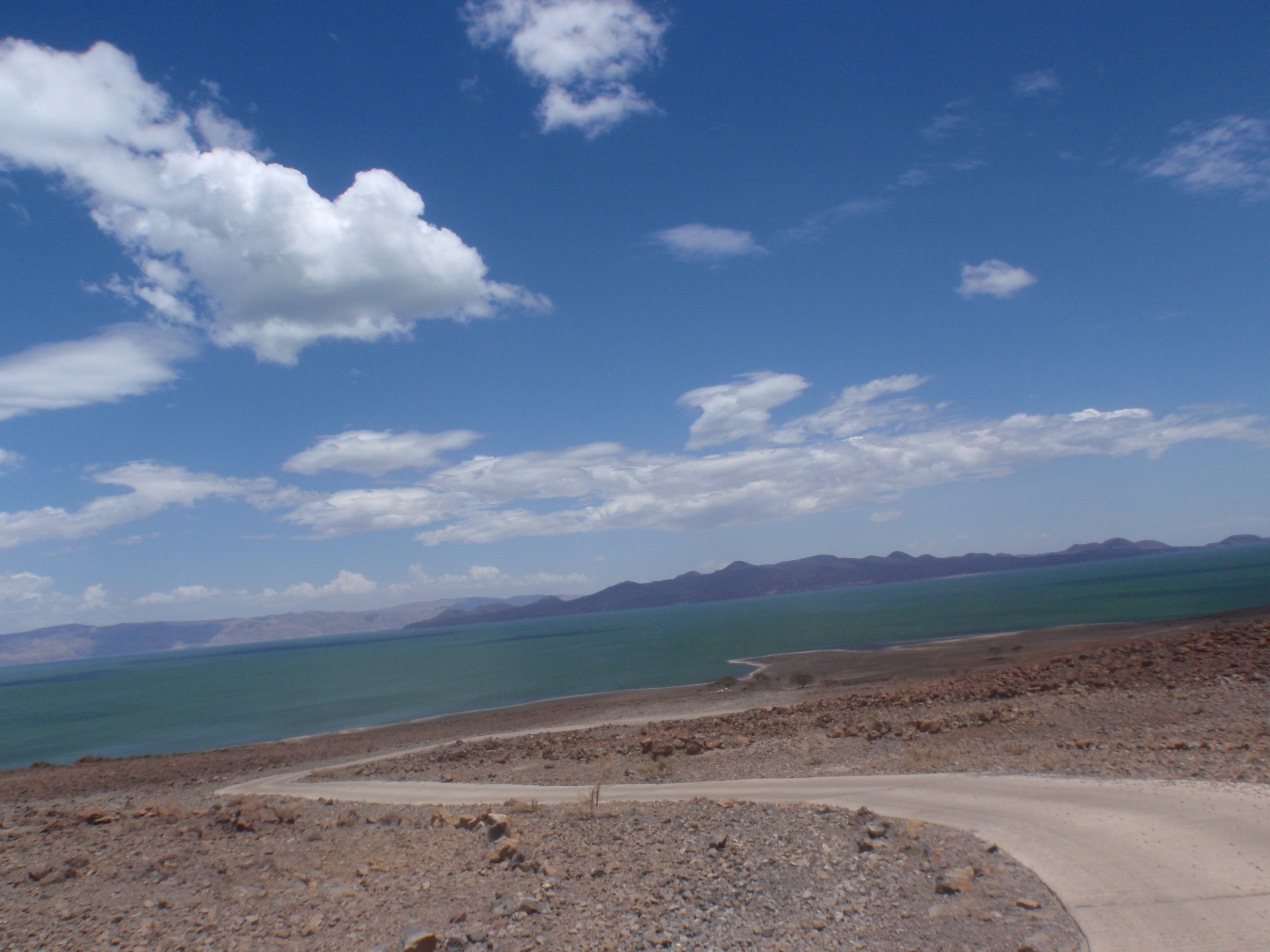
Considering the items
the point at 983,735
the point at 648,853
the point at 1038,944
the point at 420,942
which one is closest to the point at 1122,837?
the point at 1038,944

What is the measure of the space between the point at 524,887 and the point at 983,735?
49.3ft

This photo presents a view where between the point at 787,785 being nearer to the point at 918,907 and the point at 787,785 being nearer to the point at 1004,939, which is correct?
the point at 918,907

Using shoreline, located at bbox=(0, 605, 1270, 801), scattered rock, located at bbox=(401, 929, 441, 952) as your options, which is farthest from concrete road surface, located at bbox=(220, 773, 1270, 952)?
shoreline, located at bbox=(0, 605, 1270, 801)

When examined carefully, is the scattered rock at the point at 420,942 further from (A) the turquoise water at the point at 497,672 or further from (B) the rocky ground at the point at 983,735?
(A) the turquoise water at the point at 497,672

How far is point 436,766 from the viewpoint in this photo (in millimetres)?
26438

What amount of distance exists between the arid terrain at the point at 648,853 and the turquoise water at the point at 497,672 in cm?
3551

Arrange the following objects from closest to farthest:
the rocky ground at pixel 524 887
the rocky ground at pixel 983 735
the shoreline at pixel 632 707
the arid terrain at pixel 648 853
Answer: the rocky ground at pixel 524 887 < the arid terrain at pixel 648 853 < the rocky ground at pixel 983 735 < the shoreline at pixel 632 707

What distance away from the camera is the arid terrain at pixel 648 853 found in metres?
8.47

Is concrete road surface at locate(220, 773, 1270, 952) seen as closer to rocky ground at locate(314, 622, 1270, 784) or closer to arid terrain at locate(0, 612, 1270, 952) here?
arid terrain at locate(0, 612, 1270, 952)

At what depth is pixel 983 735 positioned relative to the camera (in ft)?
64.5

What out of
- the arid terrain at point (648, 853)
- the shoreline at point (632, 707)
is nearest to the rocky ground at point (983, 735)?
the arid terrain at point (648, 853)

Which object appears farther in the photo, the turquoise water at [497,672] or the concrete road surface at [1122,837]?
the turquoise water at [497,672]

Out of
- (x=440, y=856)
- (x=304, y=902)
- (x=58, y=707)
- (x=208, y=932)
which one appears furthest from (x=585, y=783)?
(x=58, y=707)

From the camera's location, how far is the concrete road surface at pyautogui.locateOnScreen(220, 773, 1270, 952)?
759cm
